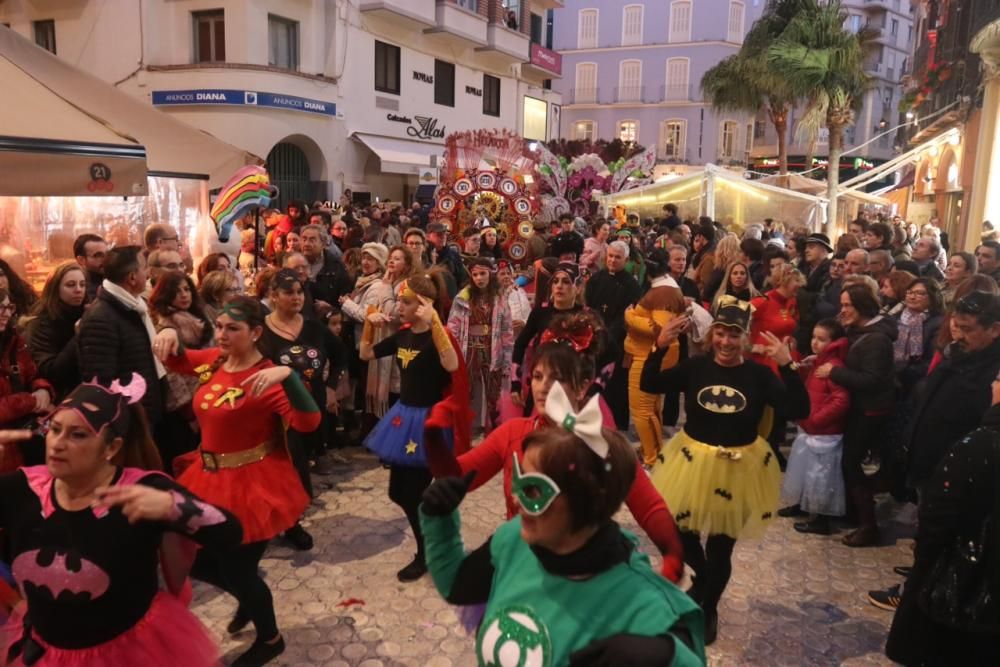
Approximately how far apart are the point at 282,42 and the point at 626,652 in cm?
2200

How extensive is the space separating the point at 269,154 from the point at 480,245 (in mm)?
13724

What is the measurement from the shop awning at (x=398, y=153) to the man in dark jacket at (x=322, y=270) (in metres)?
16.4

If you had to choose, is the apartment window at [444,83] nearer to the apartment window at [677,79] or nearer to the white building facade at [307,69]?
the white building facade at [307,69]

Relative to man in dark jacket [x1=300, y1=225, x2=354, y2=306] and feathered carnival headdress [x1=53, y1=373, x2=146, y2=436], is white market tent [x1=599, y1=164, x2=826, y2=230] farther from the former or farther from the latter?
feathered carnival headdress [x1=53, y1=373, x2=146, y2=436]

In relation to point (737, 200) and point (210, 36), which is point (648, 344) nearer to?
point (737, 200)

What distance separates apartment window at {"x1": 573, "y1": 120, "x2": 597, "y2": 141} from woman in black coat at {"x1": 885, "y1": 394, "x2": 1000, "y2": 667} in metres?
43.3

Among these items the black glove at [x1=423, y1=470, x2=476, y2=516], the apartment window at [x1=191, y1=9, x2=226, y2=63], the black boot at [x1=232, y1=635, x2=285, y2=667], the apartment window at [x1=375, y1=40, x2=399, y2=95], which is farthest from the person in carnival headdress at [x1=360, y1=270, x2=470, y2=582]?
the apartment window at [x1=375, y1=40, x2=399, y2=95]

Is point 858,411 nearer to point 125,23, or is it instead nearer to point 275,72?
point 275,72

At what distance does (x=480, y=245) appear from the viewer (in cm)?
940

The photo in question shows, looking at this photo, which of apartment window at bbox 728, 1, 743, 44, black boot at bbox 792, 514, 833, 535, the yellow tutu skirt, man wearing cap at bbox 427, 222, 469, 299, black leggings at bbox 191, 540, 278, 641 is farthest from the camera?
apartment window at bbox 728, 1, 743, 44

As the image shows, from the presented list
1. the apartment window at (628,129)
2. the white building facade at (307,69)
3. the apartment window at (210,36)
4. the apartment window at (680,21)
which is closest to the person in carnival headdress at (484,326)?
the white building facade at (307,69)

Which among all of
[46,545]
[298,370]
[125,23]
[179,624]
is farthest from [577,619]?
[125,23]

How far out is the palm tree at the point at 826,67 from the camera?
20688 mm

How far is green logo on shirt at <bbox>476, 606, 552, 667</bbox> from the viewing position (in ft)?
5.82
